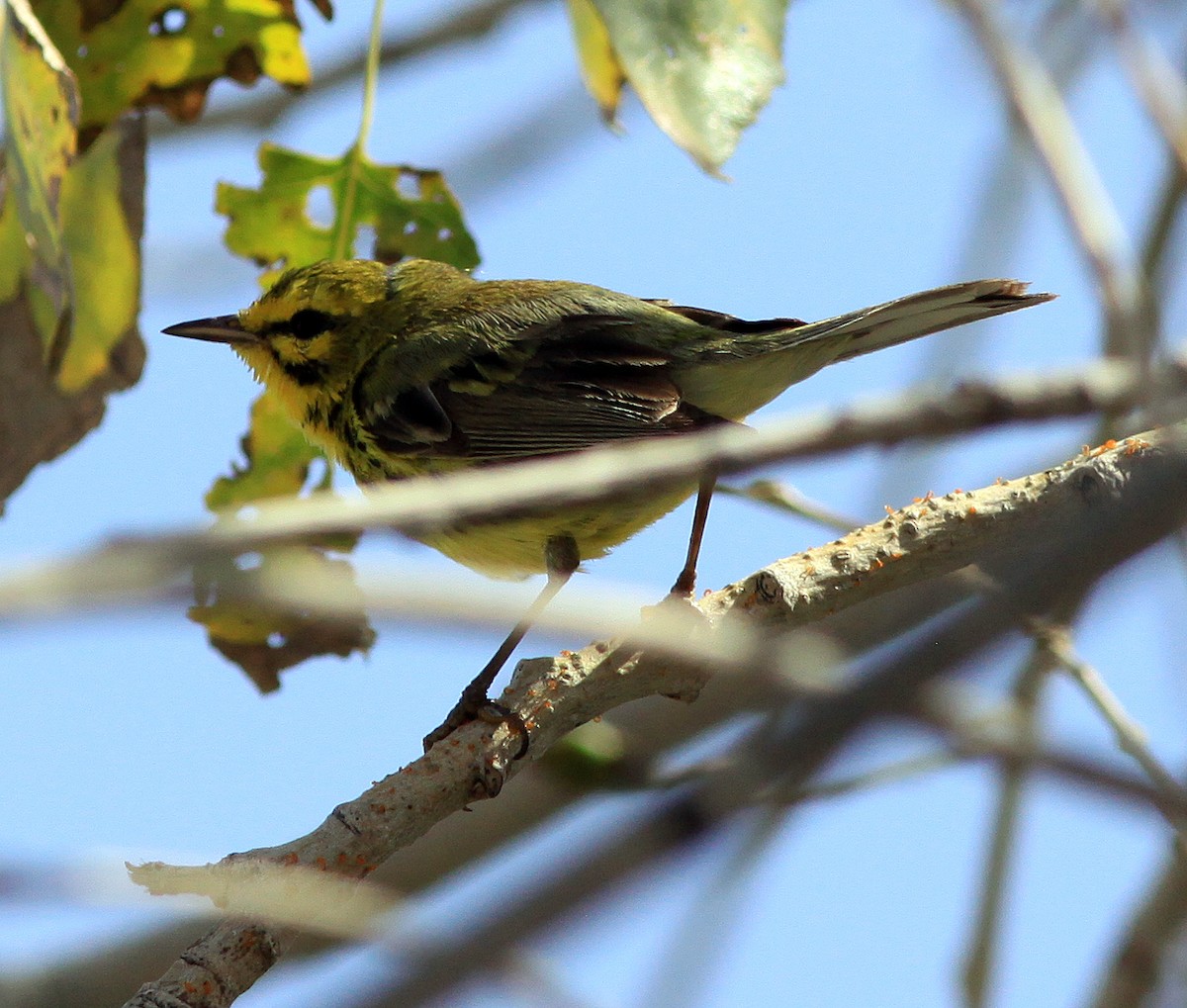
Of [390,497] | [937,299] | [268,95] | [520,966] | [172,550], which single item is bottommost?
[520,966]

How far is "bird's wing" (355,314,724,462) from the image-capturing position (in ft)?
14.8

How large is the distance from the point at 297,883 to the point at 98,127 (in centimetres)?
258

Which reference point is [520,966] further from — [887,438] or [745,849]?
[887,438]

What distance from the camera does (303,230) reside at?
4.75 m

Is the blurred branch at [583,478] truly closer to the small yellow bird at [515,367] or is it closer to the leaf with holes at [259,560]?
the small yellow bird at [515,367]

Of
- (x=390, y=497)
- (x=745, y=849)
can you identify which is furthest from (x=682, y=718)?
(x=745, y=849)

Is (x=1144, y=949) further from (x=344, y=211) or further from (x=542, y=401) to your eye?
(x=344, y=211)

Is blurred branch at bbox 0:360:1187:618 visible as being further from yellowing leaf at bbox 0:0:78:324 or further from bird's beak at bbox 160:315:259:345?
bird's beak at bbox 160:315:259:345

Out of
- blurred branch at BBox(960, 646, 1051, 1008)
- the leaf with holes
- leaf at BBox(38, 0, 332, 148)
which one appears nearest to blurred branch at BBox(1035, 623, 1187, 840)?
blurred branch at BBox(960, 646, 1051, 1008)

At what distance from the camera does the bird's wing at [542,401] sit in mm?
4516

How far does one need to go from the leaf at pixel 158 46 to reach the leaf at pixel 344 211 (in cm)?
37

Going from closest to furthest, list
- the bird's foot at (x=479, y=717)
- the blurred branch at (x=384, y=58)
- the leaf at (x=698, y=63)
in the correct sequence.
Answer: the leaf at (x=698, y=63) < the bird's foot at (x=479, y=717) < the blurred branch at (x=384, y=58)

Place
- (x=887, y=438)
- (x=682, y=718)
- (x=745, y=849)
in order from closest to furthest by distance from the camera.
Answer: (x=745, y=849) < (x=887, y=438) < (x=682, y=718)

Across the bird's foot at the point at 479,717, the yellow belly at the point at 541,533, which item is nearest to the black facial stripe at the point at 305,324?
the yellow belly at the point at 541,533
